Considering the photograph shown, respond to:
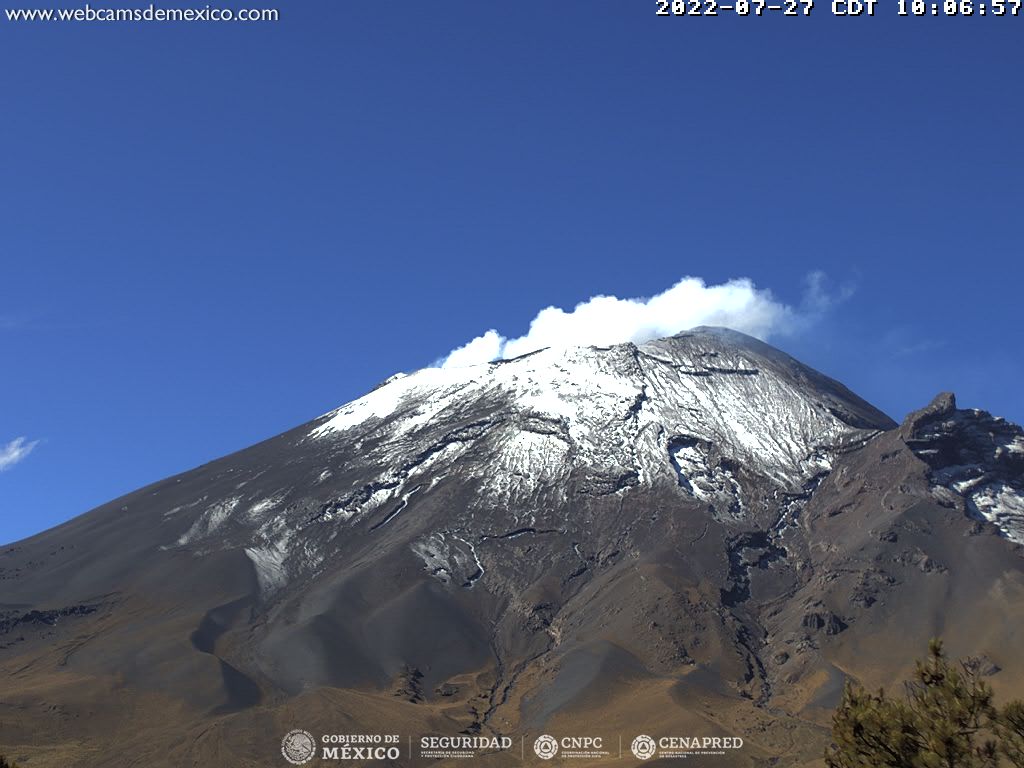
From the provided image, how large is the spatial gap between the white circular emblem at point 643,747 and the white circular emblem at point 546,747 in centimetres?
766

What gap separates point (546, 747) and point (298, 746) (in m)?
23.0

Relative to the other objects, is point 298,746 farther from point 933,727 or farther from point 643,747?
point 933,727

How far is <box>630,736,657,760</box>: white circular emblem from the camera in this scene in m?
99.9

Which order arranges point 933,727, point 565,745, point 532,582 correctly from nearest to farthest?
point 933,727 < point 565,745 < point 532,582

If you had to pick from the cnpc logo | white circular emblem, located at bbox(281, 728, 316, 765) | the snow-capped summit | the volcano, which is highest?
the snow-capped summit

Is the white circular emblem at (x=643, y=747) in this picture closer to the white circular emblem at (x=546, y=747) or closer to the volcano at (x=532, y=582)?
the volcano at (x=532, y=582)

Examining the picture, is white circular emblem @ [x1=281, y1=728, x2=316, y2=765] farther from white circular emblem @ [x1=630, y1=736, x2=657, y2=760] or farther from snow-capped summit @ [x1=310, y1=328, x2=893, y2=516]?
snow-capped summit @ [x1=310, y1=328, x2=893, y2=516]

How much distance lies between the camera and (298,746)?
104 m

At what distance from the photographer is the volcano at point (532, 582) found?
112375mm

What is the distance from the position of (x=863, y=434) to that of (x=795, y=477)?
52.5ft

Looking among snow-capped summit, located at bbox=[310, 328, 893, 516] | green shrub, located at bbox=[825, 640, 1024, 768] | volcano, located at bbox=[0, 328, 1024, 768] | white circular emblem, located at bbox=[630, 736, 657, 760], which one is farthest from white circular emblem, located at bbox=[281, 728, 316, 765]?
green shrub, located at bbox=[825, 640, 1024, 768]

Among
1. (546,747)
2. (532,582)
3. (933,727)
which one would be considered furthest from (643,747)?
(933,727)

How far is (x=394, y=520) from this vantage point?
167 metres

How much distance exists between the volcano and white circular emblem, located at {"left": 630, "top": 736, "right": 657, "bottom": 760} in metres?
1.06
